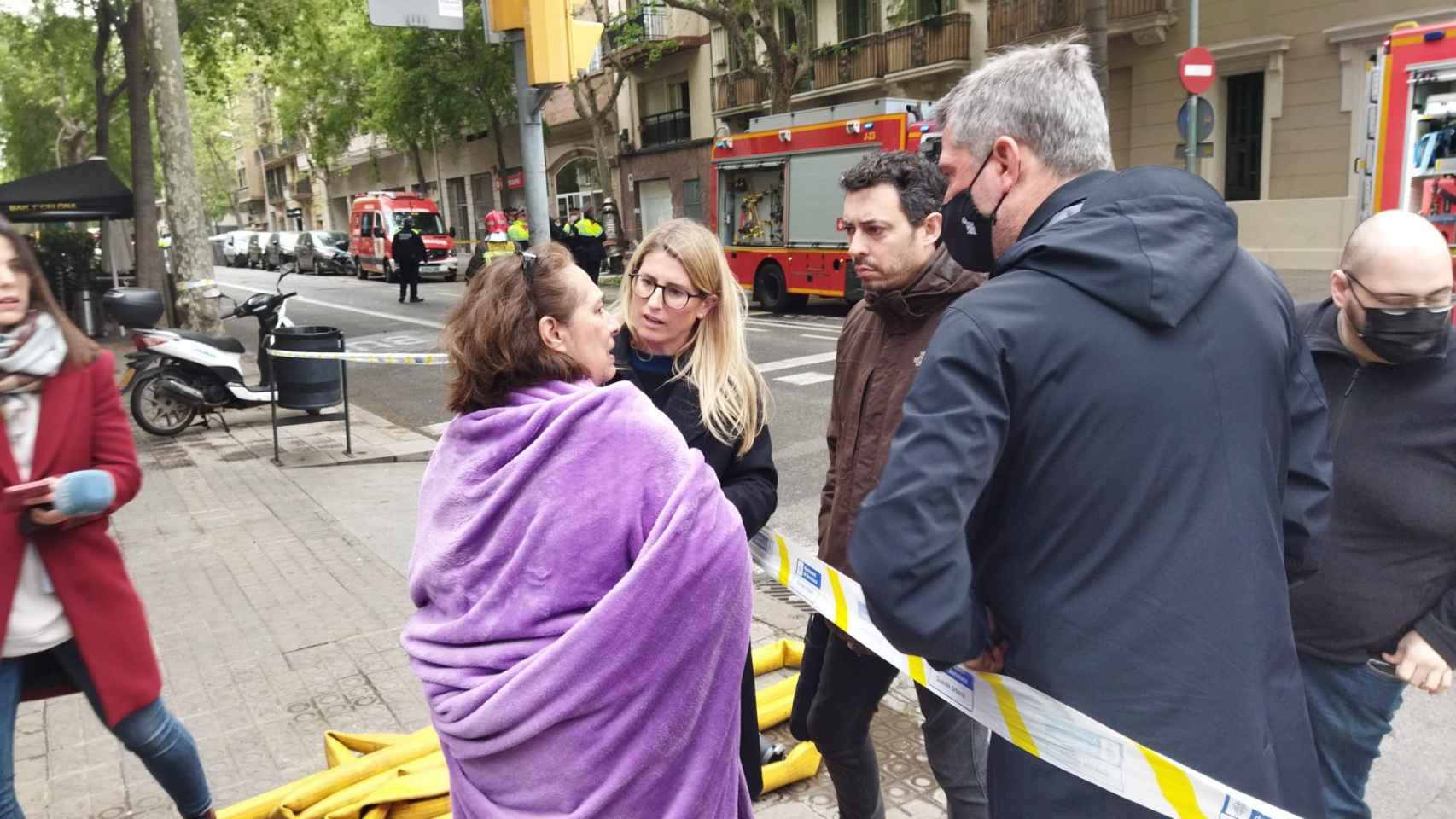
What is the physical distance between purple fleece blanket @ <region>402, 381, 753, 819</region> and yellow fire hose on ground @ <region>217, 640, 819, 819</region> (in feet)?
4.21

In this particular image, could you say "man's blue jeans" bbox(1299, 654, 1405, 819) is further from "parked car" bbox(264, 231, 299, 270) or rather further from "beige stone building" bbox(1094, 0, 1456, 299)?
"parked car" bbox(264, 231, 299, 270)

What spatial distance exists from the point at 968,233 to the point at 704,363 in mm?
854

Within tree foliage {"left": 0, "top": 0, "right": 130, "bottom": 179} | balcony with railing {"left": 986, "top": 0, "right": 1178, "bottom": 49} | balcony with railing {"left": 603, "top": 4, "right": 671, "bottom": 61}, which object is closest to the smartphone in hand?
balcony with railing {"left": 986, "top": 0, "right": 1178, "bottom": 49}

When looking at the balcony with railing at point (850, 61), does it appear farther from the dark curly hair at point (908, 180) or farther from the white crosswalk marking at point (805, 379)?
the dark curly hair at point (908, 180)

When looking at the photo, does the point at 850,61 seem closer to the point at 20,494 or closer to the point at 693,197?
the point at 693,197

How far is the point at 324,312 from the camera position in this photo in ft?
69.7

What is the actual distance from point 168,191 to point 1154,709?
1207 centimetres

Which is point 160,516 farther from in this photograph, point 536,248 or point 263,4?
point 263,4

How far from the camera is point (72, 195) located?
53.4 ft

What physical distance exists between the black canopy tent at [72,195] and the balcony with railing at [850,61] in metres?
17.4

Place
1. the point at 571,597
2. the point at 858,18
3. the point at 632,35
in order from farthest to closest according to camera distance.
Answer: the point at 632,35 < the point at 858,18 < the point at 571,597

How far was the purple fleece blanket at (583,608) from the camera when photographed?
1564 mm

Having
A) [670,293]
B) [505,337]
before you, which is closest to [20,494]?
[505,337]

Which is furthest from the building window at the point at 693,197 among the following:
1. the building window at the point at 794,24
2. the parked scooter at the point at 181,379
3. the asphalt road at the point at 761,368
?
the parked scooter at the point at 181,379
